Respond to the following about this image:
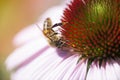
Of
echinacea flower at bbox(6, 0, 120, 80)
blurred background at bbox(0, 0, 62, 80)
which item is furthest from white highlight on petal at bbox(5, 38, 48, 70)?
blurred background at bbox(0, 0, 62, 80)

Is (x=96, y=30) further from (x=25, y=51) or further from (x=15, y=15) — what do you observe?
(x=15, y=15)

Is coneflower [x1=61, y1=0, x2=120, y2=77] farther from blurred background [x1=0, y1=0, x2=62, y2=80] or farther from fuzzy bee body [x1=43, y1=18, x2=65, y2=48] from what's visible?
blurred background [x1=0, y1=0, x2=62, y2=80]

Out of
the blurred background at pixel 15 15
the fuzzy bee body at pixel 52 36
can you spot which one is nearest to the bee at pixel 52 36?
the fuzzy bee body at pixel 52 36

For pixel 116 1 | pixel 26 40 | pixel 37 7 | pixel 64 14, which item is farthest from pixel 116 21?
pixel 37 7

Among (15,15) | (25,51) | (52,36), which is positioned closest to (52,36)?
(52,36)

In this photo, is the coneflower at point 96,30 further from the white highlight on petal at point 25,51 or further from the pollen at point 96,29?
the white highlight on petal at point 25,51

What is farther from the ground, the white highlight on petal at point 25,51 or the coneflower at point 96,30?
the white highlight on petal at point 25,51
